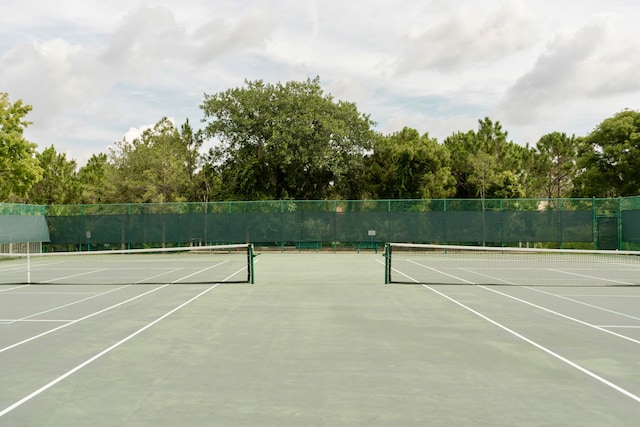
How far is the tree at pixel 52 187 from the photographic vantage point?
53.6m

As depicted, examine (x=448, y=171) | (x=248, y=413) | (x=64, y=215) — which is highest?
(x=448, y=171)

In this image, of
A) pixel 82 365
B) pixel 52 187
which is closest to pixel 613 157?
pixel 82 365

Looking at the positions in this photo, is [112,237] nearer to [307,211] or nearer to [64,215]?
[64,215]

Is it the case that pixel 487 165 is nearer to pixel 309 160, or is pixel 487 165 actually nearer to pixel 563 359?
pixel 309 160

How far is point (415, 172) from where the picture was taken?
42.6 metres

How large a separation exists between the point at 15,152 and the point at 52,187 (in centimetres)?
1667

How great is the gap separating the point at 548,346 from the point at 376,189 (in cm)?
3660

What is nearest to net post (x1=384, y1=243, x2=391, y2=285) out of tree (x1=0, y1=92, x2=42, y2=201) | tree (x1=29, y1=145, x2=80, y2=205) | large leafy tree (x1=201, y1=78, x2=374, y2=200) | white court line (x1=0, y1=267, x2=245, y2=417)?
white court line (x1=0, y1=267, x2=245, y2=417)

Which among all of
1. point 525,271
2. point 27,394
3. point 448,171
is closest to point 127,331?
point 27,394

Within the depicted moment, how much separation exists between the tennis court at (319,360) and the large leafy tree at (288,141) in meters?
27.0

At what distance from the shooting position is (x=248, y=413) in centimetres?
525

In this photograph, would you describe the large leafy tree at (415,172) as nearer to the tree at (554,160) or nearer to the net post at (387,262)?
the tree at (554,160)

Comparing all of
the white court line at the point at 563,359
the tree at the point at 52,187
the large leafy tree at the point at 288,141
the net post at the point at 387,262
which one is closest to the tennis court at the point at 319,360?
the white court line at the point at 563,359

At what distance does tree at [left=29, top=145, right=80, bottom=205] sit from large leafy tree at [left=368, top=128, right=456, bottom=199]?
95.9 feet
